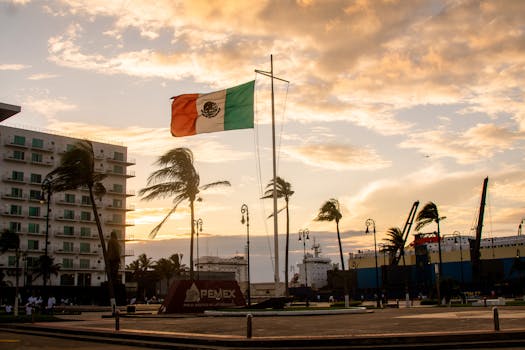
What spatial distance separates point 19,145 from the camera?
9269 centimetres

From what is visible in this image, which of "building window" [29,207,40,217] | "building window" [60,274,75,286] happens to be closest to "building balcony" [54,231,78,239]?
"building window" [29,207,40,217]

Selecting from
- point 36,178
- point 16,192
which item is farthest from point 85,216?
point 16,192

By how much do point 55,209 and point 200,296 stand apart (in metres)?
62.7

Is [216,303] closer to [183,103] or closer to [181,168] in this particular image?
[181,168]

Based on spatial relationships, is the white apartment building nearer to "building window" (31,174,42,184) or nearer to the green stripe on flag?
"building window" (31,174,42,184)

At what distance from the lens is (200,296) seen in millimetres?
42531

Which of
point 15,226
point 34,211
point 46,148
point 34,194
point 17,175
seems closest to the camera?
point 15,226

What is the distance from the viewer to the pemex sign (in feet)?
136

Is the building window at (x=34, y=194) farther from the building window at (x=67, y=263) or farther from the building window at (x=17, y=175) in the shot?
the building window at (x=67, y=263)

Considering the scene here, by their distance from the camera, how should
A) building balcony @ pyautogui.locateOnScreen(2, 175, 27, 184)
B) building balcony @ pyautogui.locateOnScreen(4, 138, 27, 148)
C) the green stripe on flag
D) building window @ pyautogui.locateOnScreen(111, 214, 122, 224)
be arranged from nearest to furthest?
the green stripe on flag < building balcony @ pyautogui.locateOnScreen(2, 175, 27, 184) < building balcony @ pyautogui.locateOnScreen(4, 138, 27, 148) < building window @ pyautogui.locateOnScreen(111, 214, 122, 224)

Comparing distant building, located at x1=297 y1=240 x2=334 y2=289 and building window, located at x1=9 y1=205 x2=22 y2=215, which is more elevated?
building window, located at x1=9 y1=205 x2=22 y2=215

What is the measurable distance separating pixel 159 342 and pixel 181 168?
2586cm

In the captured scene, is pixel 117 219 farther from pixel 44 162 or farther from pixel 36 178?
pixel 44 162

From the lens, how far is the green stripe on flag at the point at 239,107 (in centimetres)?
3077
